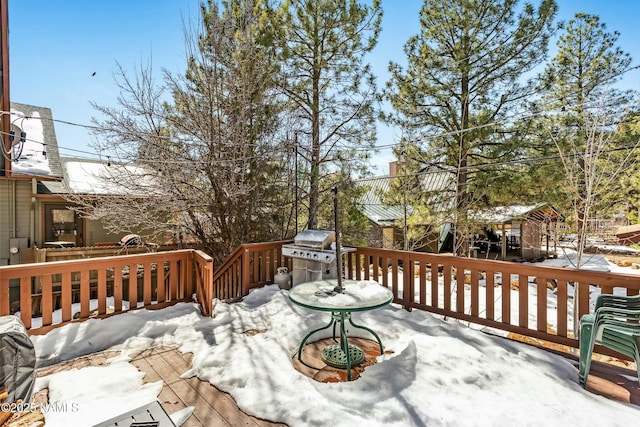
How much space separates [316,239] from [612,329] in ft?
10.5

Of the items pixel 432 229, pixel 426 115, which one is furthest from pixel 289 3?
pixel 432 229

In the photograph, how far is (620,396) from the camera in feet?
7.46

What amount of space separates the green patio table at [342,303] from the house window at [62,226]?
938 cm

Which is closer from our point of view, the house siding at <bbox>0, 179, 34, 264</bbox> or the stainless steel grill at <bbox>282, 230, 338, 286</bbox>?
the stainless steel grill at <bbox>282, 230, 338, 286</bbox>

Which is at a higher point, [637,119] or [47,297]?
[637,119]

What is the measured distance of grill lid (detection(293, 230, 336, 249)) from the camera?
14.5 ft

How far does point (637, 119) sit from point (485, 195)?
3.29 m

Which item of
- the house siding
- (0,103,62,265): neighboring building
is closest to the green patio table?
(0,103,62,265): neighboring building

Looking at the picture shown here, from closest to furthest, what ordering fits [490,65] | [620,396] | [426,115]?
[620,396] < [490,65] < [426,115]

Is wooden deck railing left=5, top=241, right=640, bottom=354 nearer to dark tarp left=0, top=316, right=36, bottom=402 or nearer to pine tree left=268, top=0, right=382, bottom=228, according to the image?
dark tarp left=0, top=316, right=36, bottom=402

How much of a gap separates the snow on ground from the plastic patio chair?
289 millimetres

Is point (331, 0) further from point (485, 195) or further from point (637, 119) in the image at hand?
point (637, 119)

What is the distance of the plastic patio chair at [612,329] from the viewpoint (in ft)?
7.35

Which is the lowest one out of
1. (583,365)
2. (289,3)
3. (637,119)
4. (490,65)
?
(583,365)
